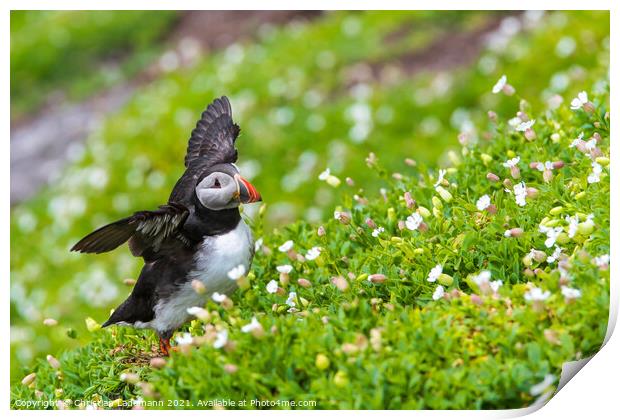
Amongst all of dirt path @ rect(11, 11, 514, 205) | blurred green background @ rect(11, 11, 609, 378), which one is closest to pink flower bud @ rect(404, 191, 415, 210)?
blurred green background @ rect(11, 11, 609, 378)

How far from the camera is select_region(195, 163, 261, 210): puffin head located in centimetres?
447

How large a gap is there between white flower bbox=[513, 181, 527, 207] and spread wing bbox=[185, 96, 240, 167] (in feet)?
5.56

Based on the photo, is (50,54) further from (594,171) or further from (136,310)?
(594,171)

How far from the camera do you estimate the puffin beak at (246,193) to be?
14.6ft

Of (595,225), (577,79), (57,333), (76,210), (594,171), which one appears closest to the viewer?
(595,225)

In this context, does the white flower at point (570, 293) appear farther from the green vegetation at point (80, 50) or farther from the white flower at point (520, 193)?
the green vegetation at point (80, 50)

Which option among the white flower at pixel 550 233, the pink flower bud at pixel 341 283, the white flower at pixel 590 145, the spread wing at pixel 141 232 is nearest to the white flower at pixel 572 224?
the white flower at pixel 550 233

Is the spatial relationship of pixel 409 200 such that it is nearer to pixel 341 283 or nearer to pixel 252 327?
pixel 341 283

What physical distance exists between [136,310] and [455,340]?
180cm

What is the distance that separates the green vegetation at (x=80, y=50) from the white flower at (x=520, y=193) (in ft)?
14.3

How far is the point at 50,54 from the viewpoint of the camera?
9.11 metres

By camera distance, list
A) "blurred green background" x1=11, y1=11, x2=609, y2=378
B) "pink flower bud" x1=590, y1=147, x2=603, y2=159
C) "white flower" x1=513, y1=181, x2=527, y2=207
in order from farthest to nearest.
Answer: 1. "blurred green background" x1=11, y1=11, x2=609, y2=378
2. "pink flower bud" x1=590, y1=147, x2=603, y2=159
3. "white flower" x1=513, y1=181, x2=527, y2=207

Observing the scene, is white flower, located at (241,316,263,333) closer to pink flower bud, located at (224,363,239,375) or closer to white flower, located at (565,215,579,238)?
pink flower bud, located at (224,363,239,375)
